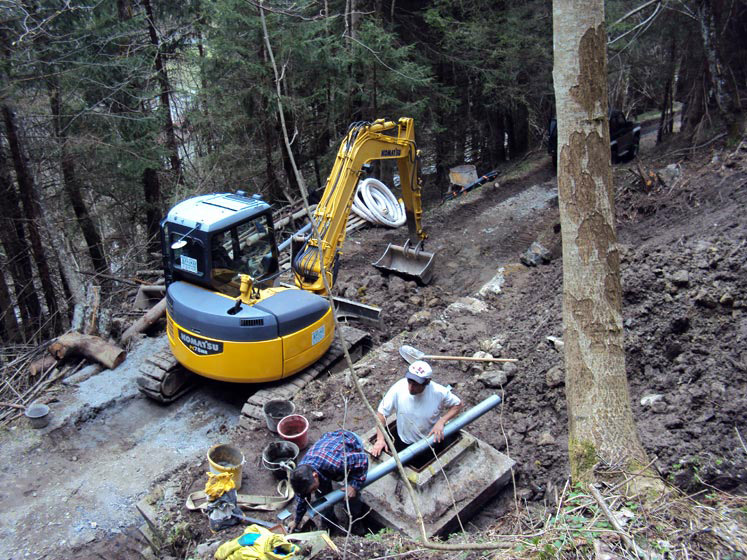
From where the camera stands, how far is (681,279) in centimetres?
681

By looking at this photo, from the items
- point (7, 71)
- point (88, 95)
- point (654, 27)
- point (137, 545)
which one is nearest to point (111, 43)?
point (88, 95)

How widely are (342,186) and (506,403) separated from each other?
4003 millimetres

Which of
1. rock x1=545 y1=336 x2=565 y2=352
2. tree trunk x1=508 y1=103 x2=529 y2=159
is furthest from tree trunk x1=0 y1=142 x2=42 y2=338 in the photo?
tree trunk x1=508 y1=103 x2=529 y2=159

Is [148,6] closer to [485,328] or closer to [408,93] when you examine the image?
A: [408,93]

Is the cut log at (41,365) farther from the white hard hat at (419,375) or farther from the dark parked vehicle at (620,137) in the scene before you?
the dark parked vehicle at (620,137)

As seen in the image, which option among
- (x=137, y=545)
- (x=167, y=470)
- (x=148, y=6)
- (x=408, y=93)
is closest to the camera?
(x=137, y=545)

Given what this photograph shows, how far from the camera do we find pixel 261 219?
7.60m

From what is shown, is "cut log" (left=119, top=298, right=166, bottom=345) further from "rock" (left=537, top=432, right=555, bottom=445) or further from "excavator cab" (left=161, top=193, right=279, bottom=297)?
"rock" (left=537, top=432, right=555, bottom=445)

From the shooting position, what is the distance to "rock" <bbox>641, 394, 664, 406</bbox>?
5430 mm

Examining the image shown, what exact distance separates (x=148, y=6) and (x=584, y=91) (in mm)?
12841

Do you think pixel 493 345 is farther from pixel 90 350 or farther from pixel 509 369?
pixel 90 350

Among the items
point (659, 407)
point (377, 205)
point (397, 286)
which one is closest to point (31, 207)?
point (377, 205)

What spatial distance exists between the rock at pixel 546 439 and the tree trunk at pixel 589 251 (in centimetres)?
149

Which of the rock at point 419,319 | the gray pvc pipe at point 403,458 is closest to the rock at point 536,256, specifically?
the rock at point 419,319
